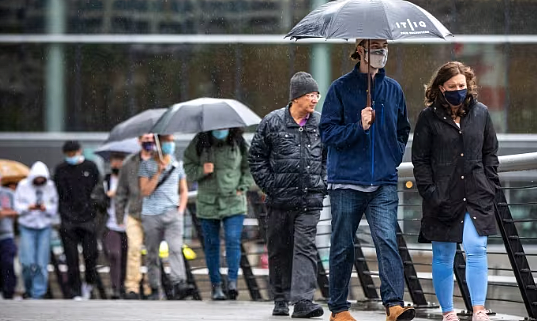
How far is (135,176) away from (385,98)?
248 inches

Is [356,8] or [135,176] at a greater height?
[356,8]

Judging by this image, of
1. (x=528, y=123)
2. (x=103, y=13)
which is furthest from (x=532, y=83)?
(x=103, y=13)

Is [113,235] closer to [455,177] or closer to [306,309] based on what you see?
[306,309]

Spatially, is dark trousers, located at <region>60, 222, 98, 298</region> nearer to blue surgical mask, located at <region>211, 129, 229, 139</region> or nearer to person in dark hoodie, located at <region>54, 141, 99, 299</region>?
person in dark hoodie, located at <region>54, 141, 99, 299</region>

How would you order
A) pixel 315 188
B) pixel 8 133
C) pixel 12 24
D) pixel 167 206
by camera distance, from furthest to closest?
pixel 12 24 < pixel 8 133 < pixel 167 206 < pixel 315 188

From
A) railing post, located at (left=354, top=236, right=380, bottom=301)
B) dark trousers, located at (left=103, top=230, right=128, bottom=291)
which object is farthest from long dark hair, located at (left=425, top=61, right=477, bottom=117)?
dark trousers, located at (left=103, top=230, right=128, bottom=291)

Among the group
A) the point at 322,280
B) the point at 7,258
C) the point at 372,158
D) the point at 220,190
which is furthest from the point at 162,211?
the point at 372,158

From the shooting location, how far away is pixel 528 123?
24062 mm

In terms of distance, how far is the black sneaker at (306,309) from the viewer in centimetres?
924

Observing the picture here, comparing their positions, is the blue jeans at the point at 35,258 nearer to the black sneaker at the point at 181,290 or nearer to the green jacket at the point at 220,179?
the black sneaker at the point at 181,290

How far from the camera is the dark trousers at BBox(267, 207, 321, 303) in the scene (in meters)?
9.35

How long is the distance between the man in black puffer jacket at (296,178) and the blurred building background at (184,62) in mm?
13281

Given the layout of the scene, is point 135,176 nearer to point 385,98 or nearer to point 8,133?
point 385,98

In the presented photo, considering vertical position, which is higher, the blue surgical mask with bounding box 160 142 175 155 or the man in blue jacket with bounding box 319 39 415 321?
the man in blue jacket with bounding box 319 39 415 321
